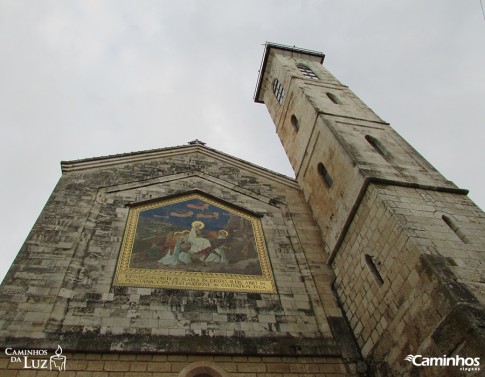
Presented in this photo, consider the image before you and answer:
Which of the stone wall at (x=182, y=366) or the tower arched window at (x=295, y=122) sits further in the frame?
the tower arched window at (x=295, y=122)

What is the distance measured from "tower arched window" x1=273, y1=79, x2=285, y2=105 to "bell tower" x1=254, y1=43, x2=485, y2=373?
267 cm

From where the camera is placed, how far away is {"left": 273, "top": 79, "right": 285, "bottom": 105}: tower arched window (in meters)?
15.6

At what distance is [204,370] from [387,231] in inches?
168

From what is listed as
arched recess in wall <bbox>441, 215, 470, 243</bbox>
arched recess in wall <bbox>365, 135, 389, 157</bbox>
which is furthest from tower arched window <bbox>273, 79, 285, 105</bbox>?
arched recess in wall <bbox>441, 215, 470, 243</bbox>

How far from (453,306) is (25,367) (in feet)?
22.0

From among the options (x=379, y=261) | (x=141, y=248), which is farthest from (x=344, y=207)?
(x=141, y=248)

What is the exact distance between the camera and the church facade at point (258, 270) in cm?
646

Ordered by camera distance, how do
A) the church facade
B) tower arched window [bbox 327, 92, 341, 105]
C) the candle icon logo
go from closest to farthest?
1. the candle icon logo
2. the church facade
3. tower arched window [bbox 327, 92, 341, 105]

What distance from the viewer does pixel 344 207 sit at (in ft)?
30.4

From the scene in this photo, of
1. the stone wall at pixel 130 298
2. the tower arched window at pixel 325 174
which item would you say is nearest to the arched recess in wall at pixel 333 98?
the tower arched window at pixel 325 174

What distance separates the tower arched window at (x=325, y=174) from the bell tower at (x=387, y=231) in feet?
0.11

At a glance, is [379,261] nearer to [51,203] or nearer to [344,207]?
[344,207]

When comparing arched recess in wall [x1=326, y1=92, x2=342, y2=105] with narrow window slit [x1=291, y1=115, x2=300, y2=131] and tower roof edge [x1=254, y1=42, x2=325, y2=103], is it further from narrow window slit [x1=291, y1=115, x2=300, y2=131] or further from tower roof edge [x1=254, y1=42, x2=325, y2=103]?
tower roof edge [x1=254, y1=42, x2=325, y2=103]

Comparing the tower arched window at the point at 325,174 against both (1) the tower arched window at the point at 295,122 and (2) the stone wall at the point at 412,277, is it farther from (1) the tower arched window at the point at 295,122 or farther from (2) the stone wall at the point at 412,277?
(1) the tower arched window at the point at 295,122
